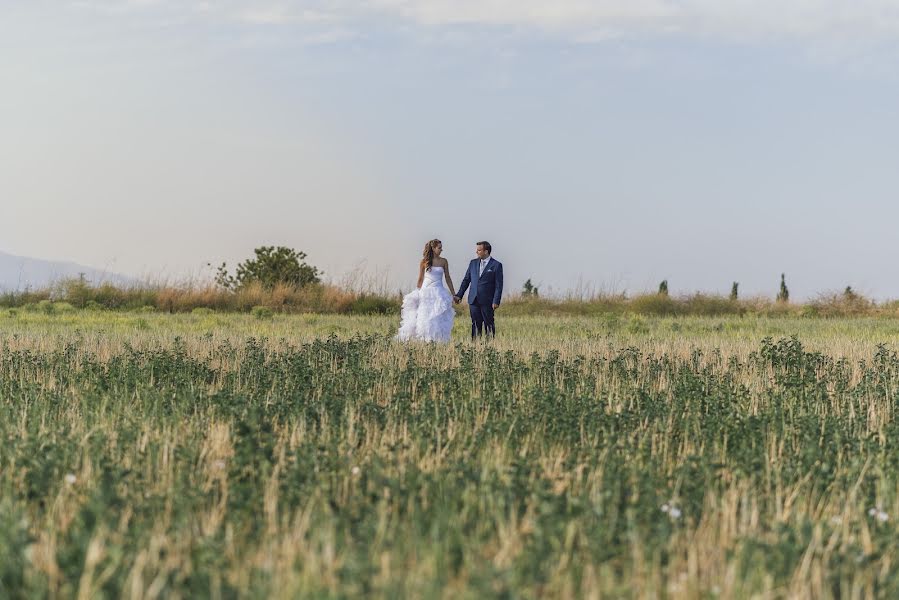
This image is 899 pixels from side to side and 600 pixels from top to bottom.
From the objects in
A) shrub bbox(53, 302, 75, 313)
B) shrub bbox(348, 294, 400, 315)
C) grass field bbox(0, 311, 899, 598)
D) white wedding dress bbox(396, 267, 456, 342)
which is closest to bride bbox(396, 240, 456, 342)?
white wedding dress bbox(396, 267, 456, 342)

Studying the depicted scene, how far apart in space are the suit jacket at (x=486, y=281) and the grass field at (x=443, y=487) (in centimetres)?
684

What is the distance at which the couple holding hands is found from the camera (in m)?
19.3

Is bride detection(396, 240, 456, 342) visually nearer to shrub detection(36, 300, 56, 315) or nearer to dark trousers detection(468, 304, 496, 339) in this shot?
dark trousers detection(468, 304, 496, 339)

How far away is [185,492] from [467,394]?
205 inches

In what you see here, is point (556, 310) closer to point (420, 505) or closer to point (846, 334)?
point (846, 334)

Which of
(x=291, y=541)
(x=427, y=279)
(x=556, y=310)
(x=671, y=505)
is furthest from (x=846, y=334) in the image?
(x=291, y=541)

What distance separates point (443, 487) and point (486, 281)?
43.1ft

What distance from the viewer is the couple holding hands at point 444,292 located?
63.4 ft

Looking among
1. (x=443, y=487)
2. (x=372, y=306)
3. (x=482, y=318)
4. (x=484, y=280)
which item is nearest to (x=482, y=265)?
(x=484, y=280)

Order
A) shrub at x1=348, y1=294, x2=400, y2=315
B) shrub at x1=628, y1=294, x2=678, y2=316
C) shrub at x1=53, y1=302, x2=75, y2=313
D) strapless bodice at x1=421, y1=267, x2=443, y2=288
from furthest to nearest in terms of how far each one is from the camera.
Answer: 1. shrub at x1=628, y1=294, x2=678, y2=316
2. shrub at x1=348, y1=294, x2=400, y2=315
3. shrub at x1=53, y1=302, x2=75, y2=313
4. strapless bodice at x1=421, y1=267, x2=443, y2=288

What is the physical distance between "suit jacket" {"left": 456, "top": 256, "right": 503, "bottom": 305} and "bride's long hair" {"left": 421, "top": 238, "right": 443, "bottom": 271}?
2.36ft

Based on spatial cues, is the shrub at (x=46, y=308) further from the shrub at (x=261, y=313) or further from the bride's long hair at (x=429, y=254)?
the bride's long hair at (x=429, y=254)

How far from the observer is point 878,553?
5.48 metres

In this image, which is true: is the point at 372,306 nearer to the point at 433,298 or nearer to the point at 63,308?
the point at 63,308
